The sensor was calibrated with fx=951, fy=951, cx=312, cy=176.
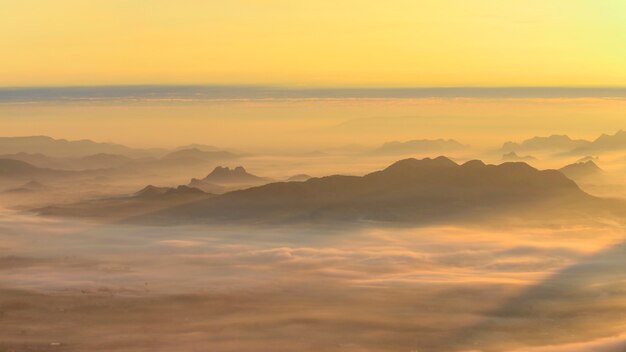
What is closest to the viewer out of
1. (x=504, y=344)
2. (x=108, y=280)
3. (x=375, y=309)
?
(x=504, y=344)

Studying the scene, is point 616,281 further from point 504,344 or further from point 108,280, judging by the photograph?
point 108,280

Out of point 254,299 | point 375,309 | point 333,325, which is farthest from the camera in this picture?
point 254,299

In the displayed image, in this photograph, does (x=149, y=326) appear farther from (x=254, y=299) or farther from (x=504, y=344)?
(x=504, y=344)

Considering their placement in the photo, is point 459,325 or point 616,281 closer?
point 459,325

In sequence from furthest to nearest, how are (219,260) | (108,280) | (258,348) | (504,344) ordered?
(219,260) < (108,280) < (504,344) < (258,348)

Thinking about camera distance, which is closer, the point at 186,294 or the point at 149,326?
the point at 149,326

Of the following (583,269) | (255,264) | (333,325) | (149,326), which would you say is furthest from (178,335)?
(583,269)

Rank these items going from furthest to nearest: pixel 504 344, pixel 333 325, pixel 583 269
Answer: pixel 583 269
pixel 333 325
pixel 504 344

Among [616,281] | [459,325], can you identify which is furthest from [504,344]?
[616,281]
